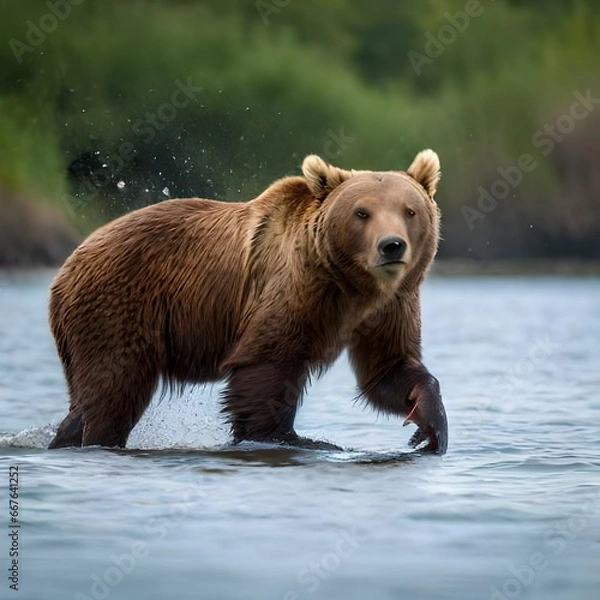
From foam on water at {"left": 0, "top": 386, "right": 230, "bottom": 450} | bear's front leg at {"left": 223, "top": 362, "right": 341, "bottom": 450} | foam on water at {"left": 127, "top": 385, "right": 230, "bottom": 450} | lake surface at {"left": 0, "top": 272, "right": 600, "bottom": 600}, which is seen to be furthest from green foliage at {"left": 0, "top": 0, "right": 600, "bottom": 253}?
bear's front leg at {"left": 223, "top": 362, "right": 341, "bottom": 450}

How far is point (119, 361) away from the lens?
8.19 m

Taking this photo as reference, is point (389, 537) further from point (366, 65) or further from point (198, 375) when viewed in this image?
point (366, 65)

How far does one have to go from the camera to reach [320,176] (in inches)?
323

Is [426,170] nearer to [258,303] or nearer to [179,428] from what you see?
[258,303]

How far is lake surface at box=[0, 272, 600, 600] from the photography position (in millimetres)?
5410

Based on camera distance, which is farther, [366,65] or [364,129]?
[366,65]

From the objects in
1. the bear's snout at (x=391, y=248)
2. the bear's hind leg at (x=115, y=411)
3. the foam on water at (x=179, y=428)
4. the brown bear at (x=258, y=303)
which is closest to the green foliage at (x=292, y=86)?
the foam on water at (x=179, y=428)

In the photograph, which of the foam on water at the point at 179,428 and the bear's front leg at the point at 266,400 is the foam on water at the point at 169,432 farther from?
the bear's front leg at the point at 266,400

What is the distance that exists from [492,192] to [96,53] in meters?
7.60

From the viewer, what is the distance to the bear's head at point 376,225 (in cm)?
773

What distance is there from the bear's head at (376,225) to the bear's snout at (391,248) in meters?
0.02

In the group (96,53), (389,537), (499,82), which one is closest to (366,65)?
(499,82)

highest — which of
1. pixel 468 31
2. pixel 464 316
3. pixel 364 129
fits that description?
pixel 468 31

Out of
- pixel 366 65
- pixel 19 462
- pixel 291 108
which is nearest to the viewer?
pixel 19 462
